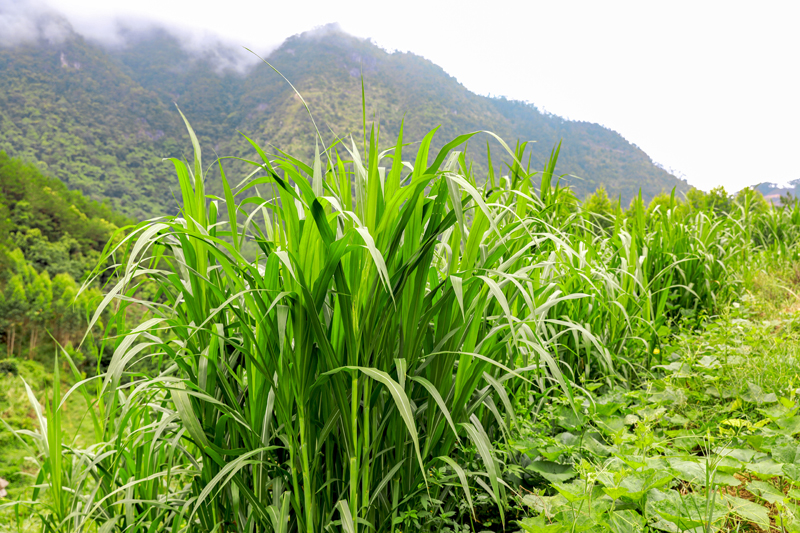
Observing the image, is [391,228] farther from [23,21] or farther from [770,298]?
[23,21]

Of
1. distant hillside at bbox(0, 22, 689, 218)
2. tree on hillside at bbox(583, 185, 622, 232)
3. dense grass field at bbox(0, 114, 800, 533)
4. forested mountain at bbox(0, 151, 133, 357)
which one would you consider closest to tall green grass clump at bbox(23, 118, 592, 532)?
dense grass field at bbox(0, 114, 800, 533)

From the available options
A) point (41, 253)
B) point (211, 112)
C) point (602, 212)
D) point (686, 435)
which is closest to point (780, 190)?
point (602, 212)

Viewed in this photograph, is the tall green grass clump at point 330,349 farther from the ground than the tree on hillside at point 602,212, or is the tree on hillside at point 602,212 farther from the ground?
the tree on hillside at point 602,212

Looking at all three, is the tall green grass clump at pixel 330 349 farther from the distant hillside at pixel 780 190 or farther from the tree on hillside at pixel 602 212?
the distant hillside at pixel 780 190

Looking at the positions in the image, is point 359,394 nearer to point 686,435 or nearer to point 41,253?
point 686,435

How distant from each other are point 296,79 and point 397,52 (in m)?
24.0

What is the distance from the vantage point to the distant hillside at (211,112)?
1655 inches

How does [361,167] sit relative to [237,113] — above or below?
below

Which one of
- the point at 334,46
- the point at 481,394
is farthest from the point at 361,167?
the point at 334,46

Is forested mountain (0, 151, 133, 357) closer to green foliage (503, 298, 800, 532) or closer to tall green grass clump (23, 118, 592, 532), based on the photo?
tall green grass clump (23, 118, 592, 532)

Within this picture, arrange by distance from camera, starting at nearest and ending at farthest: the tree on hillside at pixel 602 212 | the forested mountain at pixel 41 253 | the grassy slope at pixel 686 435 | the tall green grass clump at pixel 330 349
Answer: the tall green grass clump at pixel 330 349 < the grassy slope at pixel 686 435 < the tree on hillside at pixel 602 212 < the forested mountain at pixel 41 253

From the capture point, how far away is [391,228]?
0.77 metres

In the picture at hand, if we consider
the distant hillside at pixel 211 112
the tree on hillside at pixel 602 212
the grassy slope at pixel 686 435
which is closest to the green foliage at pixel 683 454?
the grassy slope at pixel 686 435

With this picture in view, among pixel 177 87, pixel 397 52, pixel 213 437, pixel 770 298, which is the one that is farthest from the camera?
pixel 397 52
